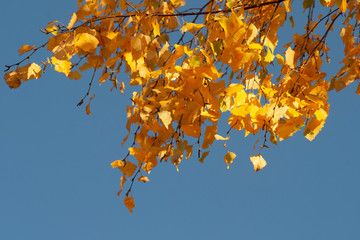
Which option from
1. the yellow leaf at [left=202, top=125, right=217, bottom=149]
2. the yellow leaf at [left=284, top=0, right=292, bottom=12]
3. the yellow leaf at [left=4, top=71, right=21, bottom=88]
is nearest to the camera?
the yellow leaf at [left=202, top=125, right=217, bottom=149]

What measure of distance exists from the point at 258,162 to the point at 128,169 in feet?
1.53

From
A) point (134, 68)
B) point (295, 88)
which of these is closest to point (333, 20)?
point (295, 88)

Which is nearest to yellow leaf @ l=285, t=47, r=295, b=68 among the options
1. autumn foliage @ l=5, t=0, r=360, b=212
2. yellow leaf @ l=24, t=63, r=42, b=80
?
autumn foliage @ l=5, t=0, r=360, b=212

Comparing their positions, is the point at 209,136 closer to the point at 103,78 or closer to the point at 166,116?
the point at 166,116

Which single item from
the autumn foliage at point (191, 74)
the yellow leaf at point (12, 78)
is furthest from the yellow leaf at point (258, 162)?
the yellow leaf at point (12, 78)

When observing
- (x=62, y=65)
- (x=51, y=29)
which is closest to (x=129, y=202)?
(x=62, y=65)

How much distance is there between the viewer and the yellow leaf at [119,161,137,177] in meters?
1.75

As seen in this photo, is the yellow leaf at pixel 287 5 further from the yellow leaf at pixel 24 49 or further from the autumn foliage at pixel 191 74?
the yellow leaf at pixel 24 49

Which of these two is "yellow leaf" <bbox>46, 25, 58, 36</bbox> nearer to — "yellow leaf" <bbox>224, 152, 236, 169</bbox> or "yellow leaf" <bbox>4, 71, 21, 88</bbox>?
"yellow leaf" <bbox>4, 71, 21, 88</bbox>

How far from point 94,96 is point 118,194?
36 cm

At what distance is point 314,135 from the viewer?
160 centimetres

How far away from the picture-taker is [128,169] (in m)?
1.76

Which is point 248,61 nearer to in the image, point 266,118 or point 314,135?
point 266,118

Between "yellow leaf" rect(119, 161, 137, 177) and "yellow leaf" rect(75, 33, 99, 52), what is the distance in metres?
0.43
